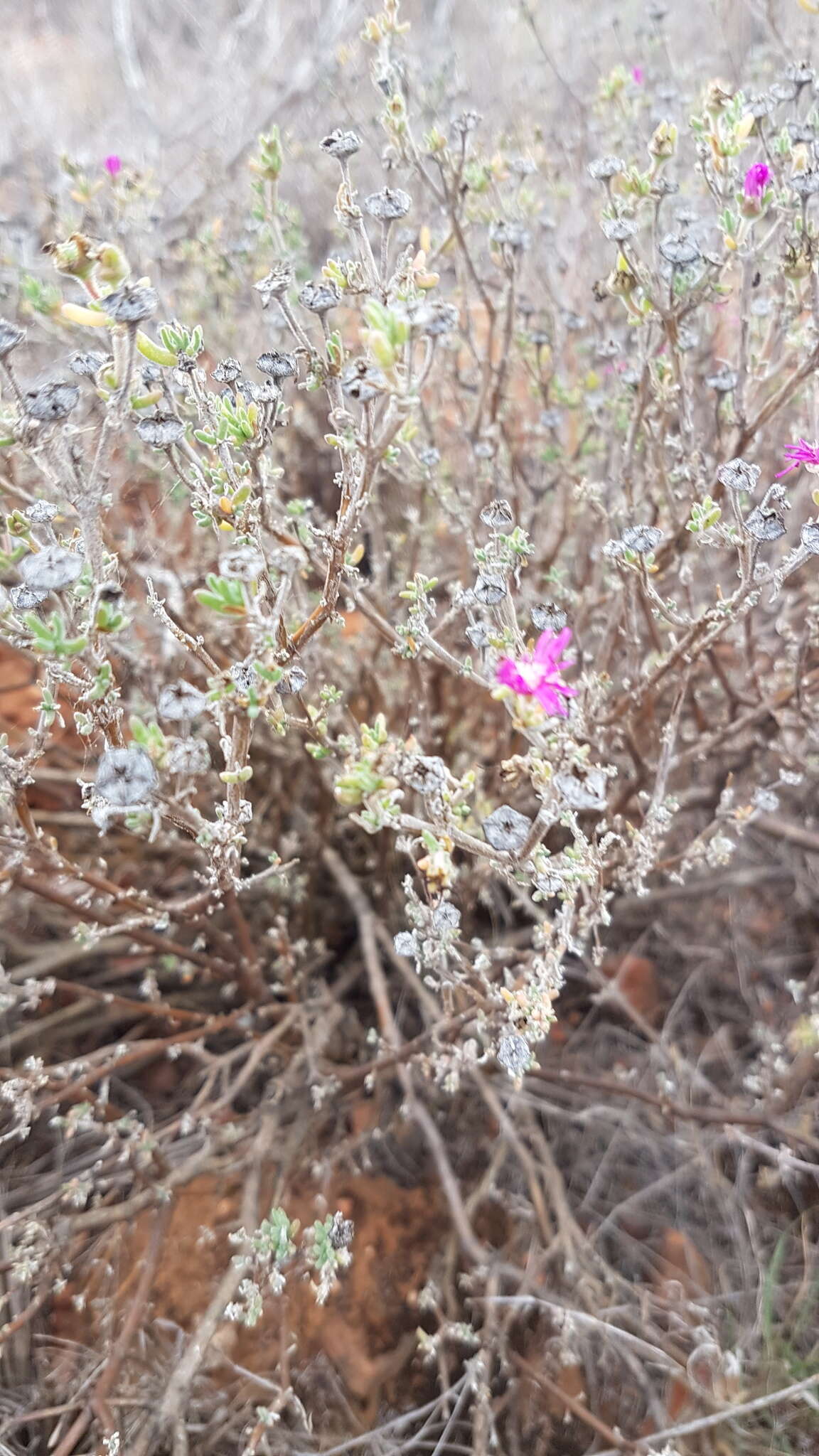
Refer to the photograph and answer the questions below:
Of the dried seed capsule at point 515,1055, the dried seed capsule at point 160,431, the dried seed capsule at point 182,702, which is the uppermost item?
the dried seed capsule at point 160,431

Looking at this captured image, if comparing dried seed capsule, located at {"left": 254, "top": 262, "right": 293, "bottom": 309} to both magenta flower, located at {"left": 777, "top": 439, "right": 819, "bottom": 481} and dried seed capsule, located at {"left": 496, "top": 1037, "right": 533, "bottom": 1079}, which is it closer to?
magenta flower, located at {"left": 777, "top": 439, "right": 819, "bottom": 481}

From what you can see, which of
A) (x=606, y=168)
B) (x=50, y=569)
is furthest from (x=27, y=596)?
(x=606, y=168)

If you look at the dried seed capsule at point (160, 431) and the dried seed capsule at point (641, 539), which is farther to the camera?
the dried seed capsule at point (641, 539)

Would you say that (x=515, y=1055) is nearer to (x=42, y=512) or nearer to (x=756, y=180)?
(x=42, y=512)

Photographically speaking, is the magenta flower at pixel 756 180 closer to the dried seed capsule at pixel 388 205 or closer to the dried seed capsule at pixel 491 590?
the dried seed capsule at pixel 388 205

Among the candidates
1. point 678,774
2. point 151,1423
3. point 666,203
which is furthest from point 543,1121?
point 666,203

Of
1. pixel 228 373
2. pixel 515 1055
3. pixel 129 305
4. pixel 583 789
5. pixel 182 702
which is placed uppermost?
pixel 228 373

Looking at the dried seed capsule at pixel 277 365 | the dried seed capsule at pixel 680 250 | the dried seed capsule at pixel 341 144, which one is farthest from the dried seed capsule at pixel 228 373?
the dried seed capsule at pixel 680 250
